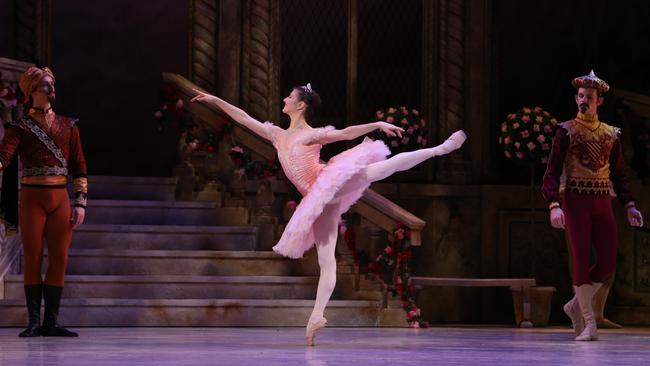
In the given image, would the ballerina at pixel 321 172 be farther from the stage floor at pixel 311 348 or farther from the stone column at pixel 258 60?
the stone column at pixel 258 60

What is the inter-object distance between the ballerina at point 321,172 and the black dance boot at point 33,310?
1781 millimetres

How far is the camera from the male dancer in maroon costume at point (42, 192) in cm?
831

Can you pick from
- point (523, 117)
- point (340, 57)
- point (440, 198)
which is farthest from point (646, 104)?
point (340, 57)

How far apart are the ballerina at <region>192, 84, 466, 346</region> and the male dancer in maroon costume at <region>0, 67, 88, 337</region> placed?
129 cm

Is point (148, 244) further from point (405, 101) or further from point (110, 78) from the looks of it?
point (110, 78)

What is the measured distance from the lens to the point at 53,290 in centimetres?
843

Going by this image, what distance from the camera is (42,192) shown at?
832 centimetres

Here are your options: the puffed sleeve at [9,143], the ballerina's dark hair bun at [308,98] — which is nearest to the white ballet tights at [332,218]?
the ballerina's dark hair bun at [308,98]

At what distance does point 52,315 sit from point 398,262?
11.2 ft

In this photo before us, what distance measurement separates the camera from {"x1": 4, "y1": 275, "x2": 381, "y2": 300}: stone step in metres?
9.98

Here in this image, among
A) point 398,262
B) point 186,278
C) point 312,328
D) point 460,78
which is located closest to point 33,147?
point 186,278

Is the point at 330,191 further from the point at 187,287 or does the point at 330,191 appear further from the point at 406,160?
the point at 187,287

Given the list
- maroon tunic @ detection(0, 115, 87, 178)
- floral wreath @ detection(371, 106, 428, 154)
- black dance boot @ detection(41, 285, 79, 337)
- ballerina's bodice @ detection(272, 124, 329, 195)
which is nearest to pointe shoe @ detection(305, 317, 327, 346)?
ballerina's bodice @ detection(272, 124, 329, 195)

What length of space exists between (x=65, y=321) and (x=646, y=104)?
6201mm
